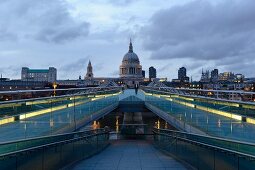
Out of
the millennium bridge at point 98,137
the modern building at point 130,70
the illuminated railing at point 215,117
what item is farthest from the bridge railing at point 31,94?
the modern building at point 130,70

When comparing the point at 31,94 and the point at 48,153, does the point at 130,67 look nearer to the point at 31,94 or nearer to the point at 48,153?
the point at 31,94

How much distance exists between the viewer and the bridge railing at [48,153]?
5547mm

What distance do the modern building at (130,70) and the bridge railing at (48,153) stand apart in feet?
493

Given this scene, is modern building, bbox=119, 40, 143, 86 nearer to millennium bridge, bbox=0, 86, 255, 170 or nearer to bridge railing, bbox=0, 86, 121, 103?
bridge railing, bbox=0, 86, 121, 103

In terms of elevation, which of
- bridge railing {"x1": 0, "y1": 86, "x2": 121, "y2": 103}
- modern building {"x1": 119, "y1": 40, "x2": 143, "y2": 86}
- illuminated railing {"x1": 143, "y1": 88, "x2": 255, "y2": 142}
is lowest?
illuminated railing {"x1": 143, "y1": 88, "x2": 255, "y2": 142}

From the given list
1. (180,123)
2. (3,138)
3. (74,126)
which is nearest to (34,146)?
(3,138)

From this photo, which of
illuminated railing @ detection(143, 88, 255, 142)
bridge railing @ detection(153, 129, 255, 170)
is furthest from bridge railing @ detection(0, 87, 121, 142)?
illuminated railing @ detection(143, 88, 255, 142)

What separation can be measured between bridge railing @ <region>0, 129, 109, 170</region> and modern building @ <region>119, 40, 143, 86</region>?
493 ft

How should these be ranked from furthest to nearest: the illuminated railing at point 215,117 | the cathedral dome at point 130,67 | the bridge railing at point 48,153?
1. the cathedral dome at point 130,67
2. the illuminated railing at point 215,117
3. the bridge railing at point 48,153

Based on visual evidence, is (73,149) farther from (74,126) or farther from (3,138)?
(74,126)

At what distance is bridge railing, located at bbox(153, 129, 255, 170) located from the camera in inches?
213

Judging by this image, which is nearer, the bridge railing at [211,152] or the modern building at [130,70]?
the bridge railing at [211,152]

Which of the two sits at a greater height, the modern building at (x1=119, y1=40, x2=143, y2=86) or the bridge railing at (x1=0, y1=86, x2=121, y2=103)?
the modern building at (x1=119, y1=40, x2=143, y2=86)

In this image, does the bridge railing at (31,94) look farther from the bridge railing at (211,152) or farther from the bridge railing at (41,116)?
the bridge railing at (211,152)
